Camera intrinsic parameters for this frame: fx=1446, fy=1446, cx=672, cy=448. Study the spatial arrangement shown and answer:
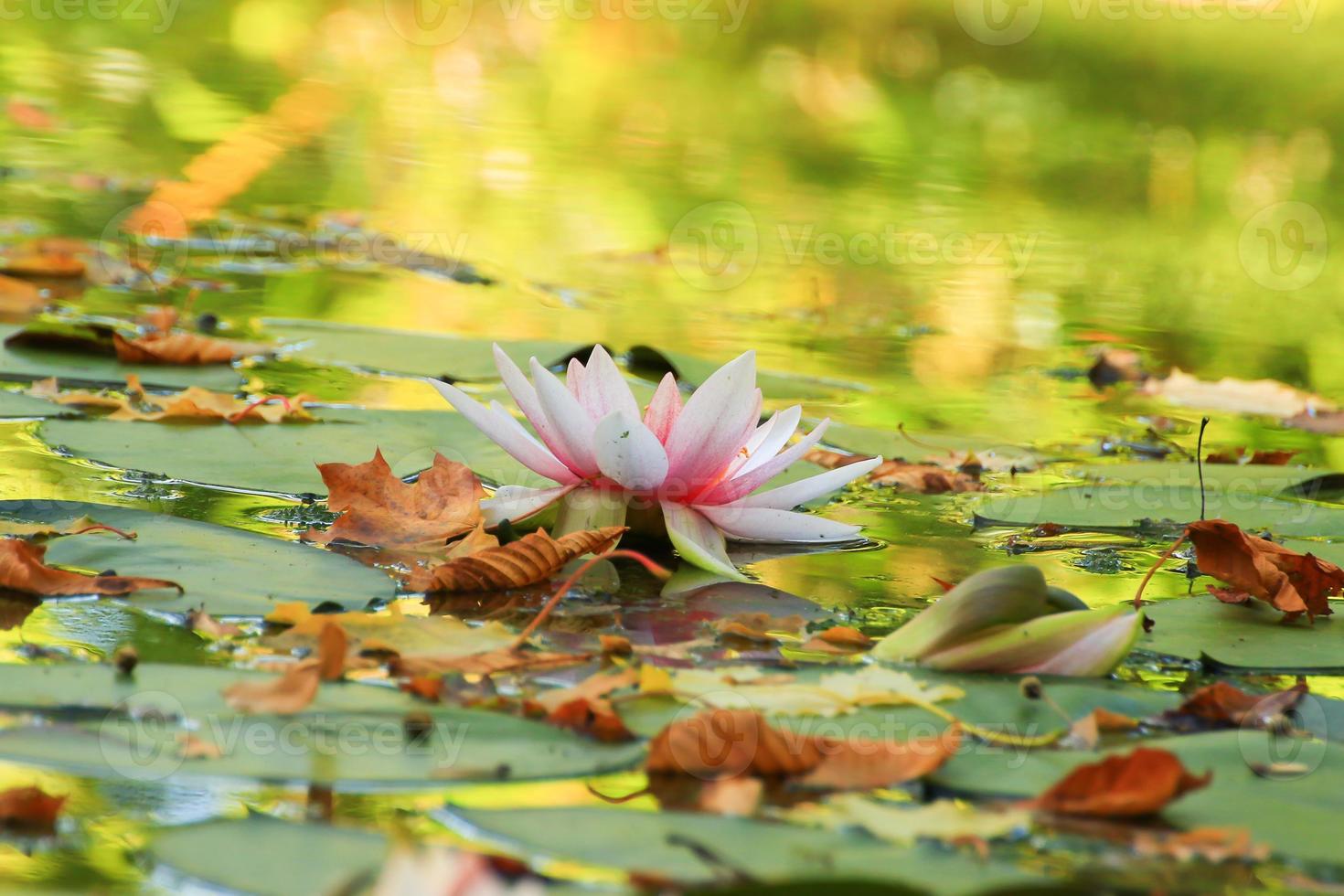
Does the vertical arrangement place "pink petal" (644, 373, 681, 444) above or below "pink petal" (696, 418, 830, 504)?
above

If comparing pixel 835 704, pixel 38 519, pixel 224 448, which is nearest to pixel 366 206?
pixel 224 448

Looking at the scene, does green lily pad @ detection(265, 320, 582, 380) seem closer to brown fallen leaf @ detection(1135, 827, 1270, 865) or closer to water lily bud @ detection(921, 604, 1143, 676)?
water lily bud @ detection(921, 604, 1143, 676)

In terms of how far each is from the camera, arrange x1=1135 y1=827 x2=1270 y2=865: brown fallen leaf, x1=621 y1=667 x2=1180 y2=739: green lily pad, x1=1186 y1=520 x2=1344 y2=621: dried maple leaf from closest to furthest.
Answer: x1=1135 y1=827 x2=1270 y2=865: brown fallen leaf < x1=621 y1=667 x2=1180 y2=739: green lily pad < x1=1186 y1=520 x2=1344 y2=621: dried maple leaf

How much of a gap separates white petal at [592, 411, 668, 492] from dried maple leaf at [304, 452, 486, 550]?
164 mm

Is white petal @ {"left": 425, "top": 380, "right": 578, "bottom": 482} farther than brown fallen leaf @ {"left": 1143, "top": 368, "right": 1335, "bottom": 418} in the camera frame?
No

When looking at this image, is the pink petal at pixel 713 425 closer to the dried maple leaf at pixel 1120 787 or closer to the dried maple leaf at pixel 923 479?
the dried maple leaf at pixel 923 479

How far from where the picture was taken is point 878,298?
Answer: 4.45 metres

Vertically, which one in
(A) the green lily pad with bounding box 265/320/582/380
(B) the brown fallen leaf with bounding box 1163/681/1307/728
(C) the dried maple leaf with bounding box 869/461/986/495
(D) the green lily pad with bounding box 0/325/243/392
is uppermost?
(B) the brown fallen leaf with bounding box 1163/681/1307/728

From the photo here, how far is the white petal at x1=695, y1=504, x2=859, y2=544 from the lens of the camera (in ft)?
5.92

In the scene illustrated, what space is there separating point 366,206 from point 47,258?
160 centimetres

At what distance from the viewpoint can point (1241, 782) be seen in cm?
116

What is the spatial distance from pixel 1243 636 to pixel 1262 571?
0.34 ft

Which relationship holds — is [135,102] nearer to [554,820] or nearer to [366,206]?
[366,206]

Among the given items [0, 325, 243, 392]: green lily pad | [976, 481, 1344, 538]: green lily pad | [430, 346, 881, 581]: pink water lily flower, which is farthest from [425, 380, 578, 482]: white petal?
[0, 325, 243, 392]: green lily pad
